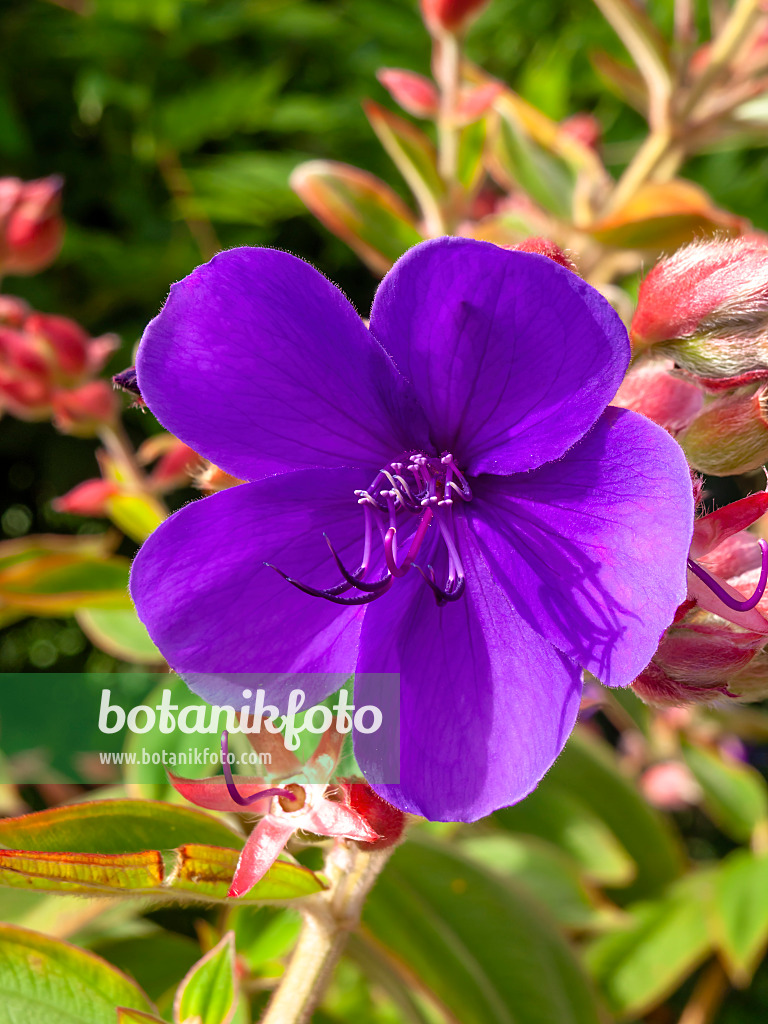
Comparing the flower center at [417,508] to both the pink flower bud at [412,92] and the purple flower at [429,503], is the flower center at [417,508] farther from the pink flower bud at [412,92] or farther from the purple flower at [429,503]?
the pink flower bud at [412,92]

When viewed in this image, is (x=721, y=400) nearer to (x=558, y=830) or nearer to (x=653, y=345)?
(x=653, y=345)

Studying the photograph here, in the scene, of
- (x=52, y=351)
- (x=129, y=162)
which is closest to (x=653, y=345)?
(x=52, y=351)

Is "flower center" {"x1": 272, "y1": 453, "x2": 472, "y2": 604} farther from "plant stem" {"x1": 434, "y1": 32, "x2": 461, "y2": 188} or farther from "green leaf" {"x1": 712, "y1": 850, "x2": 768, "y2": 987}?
"green leaf" {"x1": 712, "y1": 850, "x2": 768, "y2": 987}

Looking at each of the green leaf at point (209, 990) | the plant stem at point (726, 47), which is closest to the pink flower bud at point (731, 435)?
the green leaf at point (209, 990)

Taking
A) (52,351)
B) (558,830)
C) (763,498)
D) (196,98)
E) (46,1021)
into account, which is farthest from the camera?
(196,98)

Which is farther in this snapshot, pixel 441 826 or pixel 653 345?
pixel 441 826

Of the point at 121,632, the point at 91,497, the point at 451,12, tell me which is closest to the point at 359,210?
the point at 451,12

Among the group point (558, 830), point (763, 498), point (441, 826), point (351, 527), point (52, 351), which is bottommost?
point (558, 830)
